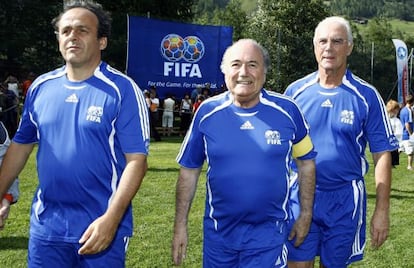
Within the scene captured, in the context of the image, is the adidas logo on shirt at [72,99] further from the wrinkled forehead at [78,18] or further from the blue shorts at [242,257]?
the blue shorts at [242,257]

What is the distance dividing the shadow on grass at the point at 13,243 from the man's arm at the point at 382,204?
14.8ft

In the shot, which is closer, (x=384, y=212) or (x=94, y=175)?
(x=94, y=175)

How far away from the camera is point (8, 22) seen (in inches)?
1341

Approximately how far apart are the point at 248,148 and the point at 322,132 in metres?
0.97

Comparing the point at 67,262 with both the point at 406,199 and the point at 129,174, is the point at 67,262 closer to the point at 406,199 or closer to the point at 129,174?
the point at 129,174

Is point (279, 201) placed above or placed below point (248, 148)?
below

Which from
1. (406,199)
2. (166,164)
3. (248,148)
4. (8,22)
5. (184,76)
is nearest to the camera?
(248,148)

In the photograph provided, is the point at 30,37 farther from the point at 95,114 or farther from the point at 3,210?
the point at 95,114

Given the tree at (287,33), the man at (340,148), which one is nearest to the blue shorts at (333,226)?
the man at (340,148)

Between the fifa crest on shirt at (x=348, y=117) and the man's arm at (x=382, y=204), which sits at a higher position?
the fifa crest on shirt at (x=348, y=117)

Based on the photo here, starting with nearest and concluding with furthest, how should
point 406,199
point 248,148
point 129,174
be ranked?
point 129,174 < point 248,148 < point 406,199

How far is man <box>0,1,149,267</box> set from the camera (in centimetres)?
324

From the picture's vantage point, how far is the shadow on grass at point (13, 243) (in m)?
7.30

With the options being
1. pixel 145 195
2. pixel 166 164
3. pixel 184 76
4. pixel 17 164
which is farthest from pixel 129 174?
pixel 184 76
